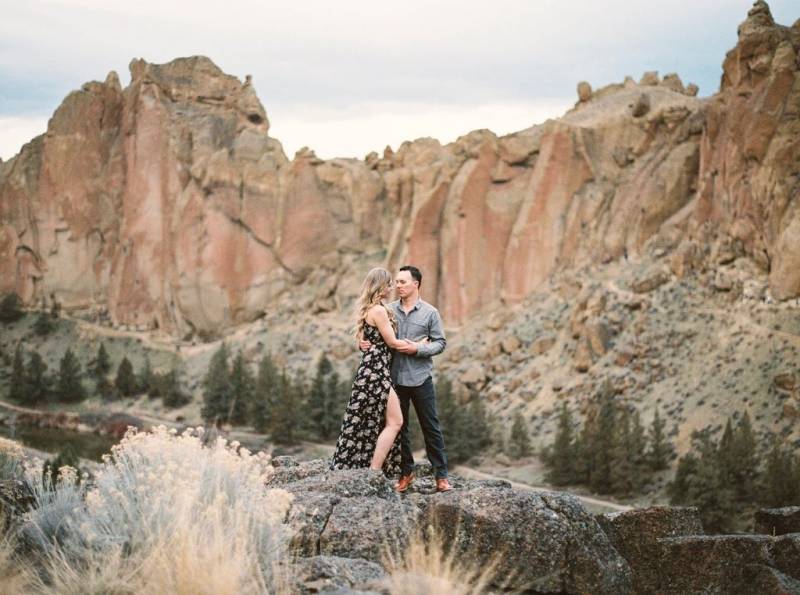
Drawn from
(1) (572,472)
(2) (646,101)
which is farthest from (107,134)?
(1) (572,472)

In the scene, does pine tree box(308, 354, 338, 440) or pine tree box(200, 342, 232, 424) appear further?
pine tree box(200, 342, 232, 424)

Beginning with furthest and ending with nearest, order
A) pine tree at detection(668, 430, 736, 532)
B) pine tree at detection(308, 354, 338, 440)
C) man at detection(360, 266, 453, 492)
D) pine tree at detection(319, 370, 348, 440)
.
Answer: pine tree at detection(308, 354, 338, 440)
pine tree at detection(319, 370, 348, 440)
pine tree at detection(668, 430, 736, 532)
man at detection(360, 266, 453, 492)

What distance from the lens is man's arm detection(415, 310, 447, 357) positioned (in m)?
10.9

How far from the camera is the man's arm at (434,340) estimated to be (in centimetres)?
1089

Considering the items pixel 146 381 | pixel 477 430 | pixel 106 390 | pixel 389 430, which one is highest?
pixel 389 430

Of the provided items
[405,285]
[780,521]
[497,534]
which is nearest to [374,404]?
[405,285]

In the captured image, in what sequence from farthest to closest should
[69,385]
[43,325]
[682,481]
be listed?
1. [43,325]
2. [69,385]
3. [682,481]

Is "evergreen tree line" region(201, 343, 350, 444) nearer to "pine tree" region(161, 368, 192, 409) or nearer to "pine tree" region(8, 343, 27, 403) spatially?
"pine tree" region(161, 368, 192, 409)

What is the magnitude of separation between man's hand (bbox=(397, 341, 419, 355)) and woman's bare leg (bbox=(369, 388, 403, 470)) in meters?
0.52

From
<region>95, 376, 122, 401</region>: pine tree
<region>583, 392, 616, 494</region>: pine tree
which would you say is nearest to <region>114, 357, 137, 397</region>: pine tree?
<region>95, 376, 122, 401</region>: pine tree

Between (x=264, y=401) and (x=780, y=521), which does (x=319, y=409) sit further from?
(x=780, y=521)

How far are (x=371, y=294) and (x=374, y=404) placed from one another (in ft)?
4.12

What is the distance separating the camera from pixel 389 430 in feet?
35.8

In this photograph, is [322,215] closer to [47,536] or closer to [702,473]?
[702,473]
